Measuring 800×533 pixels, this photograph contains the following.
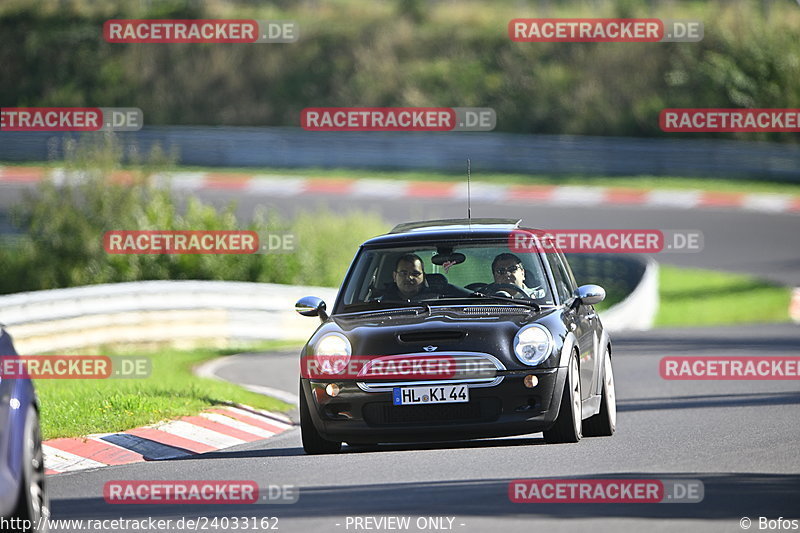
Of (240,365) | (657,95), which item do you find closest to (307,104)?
(657,95)

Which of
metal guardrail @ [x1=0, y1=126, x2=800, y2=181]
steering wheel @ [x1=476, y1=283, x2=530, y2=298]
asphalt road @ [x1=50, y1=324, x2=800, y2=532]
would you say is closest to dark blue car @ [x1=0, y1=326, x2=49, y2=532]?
asphalt road @ [x1=50, y1=324, x2=800, y2=532]

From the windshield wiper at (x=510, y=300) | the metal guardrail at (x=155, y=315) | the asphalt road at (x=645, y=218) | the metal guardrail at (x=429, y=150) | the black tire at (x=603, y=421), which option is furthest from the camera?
the metal guardrail at (x=429, y=150)

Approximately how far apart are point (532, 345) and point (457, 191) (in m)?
26.8

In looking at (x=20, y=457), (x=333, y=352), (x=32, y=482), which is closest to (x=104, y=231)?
(x=333, y=352)

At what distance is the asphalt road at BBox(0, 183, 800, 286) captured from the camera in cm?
2911

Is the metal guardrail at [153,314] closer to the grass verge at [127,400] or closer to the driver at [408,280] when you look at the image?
the grass verge at [127,400]

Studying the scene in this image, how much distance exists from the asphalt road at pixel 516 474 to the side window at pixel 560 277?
1038 mm

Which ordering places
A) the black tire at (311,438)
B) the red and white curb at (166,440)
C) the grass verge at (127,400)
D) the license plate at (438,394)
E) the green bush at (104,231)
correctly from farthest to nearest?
the green bush at (104,231)
the grass verge at (127,400)
the red and white curb at (166,440)
the black tire at (311,438)
the license plate at (438,394)

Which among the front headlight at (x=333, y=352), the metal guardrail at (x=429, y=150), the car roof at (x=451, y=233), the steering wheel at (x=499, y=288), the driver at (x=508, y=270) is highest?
the metal guardrail at (x=429, y=150)

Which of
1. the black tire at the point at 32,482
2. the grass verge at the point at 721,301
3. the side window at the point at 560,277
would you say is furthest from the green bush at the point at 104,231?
the black tire at the point at 32,482

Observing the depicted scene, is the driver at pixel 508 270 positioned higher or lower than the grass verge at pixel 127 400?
higher

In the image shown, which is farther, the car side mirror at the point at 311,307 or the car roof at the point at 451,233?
the car roof at the point at 451,233

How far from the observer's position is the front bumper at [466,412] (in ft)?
30.9

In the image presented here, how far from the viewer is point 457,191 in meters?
36.3
